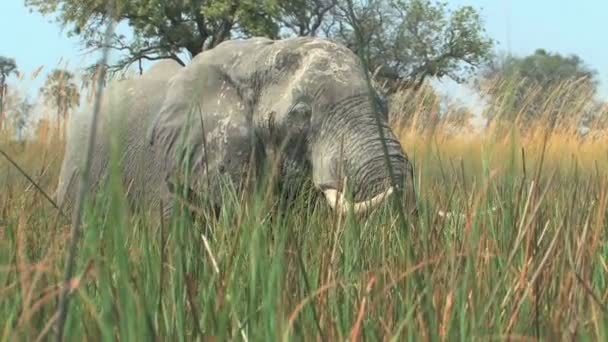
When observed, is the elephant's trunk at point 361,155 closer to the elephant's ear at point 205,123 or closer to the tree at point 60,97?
the elephant's ear at point 205,123

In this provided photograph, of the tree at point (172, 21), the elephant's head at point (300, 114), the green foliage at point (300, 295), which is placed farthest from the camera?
the tree at point (172, 21)

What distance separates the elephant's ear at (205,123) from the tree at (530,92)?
2.86ft

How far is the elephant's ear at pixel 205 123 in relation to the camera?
340 cm

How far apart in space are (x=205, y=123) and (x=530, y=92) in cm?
544

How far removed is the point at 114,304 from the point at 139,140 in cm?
304

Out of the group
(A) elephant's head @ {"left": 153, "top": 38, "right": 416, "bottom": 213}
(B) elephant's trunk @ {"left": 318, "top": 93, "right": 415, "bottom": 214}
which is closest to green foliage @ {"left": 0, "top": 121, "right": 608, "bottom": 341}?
(B) elephant's trunk @ {"left": 318, "top": 93, "right": 415, "bottom": 214}

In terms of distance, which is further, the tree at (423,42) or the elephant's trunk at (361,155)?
the tree at (423,42)

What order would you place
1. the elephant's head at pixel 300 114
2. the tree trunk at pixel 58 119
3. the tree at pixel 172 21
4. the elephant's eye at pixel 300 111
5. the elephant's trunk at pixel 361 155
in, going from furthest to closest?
the tree at pixel 172 21, the tree trunk at pixel 58 119, the elephant's eye at pixel 300 111, the elephant's head at pixel 300 114, the elephant's trunk at pixel 361 155

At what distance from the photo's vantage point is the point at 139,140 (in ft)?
13.3

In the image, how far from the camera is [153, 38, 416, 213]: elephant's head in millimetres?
3248

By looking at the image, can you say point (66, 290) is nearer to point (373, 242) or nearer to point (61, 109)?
point (373, 242)

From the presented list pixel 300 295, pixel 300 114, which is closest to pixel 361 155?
pixel 300 114

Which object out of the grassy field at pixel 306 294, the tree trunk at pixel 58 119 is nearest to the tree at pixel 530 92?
the grassy field at pixel 306 294

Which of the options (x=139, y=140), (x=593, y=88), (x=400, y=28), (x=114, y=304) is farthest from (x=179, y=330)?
(x=400, y=28)
